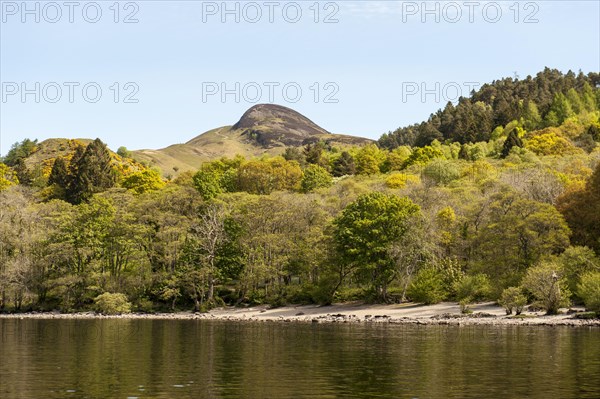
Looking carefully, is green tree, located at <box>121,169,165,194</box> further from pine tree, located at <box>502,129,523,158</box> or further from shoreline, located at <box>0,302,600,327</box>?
pine tree, located at <box>502,129,523,158</box>

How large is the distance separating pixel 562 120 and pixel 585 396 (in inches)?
6756

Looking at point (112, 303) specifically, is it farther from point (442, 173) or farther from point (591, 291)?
point (442, 173)

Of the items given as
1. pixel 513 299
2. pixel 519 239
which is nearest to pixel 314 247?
pixel 519 239

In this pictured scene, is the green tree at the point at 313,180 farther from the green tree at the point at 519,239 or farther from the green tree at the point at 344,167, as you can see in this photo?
the green tree at the point at 519,239

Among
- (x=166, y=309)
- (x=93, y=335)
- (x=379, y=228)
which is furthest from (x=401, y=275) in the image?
(x=93, y=335)

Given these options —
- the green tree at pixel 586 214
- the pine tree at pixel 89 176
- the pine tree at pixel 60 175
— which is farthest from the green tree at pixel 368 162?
the green tree at pixel 586 214

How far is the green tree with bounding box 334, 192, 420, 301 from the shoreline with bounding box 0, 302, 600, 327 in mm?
3993

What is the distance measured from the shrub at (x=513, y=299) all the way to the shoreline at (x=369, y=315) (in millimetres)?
930

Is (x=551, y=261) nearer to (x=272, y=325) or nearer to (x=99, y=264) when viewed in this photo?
(x=272, y=325)

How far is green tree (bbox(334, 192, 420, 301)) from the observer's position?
290ft

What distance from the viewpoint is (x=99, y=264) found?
99688 mm

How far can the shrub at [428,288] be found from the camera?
8381cm

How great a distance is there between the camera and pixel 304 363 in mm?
43562

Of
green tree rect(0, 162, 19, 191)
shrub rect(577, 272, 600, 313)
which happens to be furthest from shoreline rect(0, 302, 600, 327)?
green tree rect(0, 162, 19, 191)
